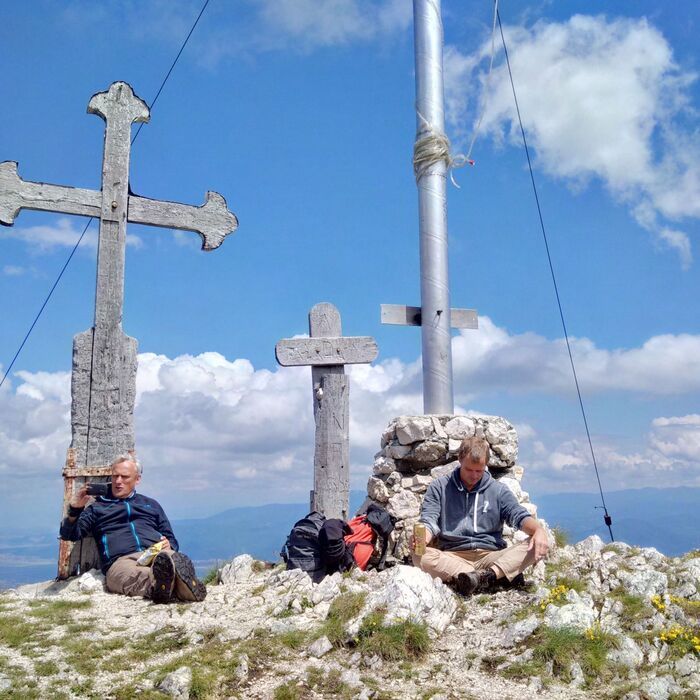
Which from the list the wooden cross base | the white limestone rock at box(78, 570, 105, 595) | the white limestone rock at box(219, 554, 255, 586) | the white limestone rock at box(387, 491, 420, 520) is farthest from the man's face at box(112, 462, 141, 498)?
the white limestone rock at box(387, 491, 420, 520)

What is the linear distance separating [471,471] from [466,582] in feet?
3.65

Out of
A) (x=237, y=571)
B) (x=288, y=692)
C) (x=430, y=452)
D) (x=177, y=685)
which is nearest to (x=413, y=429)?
(x=430, y=452)

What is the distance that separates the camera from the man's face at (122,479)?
8.52 metres

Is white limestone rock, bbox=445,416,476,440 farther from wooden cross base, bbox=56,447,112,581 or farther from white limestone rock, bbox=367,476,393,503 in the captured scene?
wooden cross base, bbox=56,447,112,581

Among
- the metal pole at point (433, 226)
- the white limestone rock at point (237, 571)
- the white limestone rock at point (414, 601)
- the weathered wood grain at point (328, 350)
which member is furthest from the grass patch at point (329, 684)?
the weathered wood grain at point (328, 350)

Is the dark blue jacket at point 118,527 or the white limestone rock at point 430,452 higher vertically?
the white limestone rock at point 430,452

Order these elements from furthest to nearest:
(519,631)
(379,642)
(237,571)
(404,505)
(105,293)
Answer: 1. (105,293)
2. (404,505)
3. (237,571)
4. (519,631)
5. (379,642)

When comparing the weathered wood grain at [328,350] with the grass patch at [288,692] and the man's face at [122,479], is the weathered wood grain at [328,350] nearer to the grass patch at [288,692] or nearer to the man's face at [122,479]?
the man's face at [122,479]

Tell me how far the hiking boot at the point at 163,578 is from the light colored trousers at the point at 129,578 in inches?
5.4

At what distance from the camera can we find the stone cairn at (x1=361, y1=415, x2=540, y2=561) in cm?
924

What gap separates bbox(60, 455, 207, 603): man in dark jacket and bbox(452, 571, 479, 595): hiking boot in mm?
2570

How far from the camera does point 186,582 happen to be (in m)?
7.43

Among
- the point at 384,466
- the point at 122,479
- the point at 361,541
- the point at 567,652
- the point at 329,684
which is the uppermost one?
the point at 384,466

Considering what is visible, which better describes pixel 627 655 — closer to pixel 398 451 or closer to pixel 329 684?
pixel 329 684
